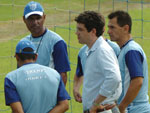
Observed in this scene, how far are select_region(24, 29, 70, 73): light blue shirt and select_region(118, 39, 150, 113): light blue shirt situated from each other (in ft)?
2.40

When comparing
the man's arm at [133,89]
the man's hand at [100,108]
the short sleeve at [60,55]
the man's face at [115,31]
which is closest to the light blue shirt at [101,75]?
the man's hand at [100,108]

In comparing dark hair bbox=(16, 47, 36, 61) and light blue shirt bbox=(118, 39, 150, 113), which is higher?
dark hair bbox=(16, 47, 36, 61)

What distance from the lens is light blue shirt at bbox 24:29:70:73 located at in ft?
17.9

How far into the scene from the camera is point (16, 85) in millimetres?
4219

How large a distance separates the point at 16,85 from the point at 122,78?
1287 mm

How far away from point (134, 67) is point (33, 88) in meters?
1.13

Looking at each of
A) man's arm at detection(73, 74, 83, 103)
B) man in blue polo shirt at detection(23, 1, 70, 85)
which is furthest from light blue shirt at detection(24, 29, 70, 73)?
man's arm at detection(73, 74, 83, 103)

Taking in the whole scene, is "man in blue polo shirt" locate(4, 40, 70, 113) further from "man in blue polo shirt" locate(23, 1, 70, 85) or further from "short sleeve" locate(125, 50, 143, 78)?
"man in blue polo shirt" locate(23, 1, 70, 85)

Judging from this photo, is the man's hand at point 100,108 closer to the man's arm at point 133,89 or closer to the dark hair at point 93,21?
the man's arm at point 133,89

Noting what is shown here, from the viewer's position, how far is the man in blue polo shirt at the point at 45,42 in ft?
17.9

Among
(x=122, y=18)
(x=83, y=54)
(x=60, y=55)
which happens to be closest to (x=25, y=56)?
(x=83, y=54)

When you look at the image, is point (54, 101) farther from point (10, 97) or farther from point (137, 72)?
point (137, 72)

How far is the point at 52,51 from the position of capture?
548 centimetres

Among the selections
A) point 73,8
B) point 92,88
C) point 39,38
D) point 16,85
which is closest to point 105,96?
point 92,88
